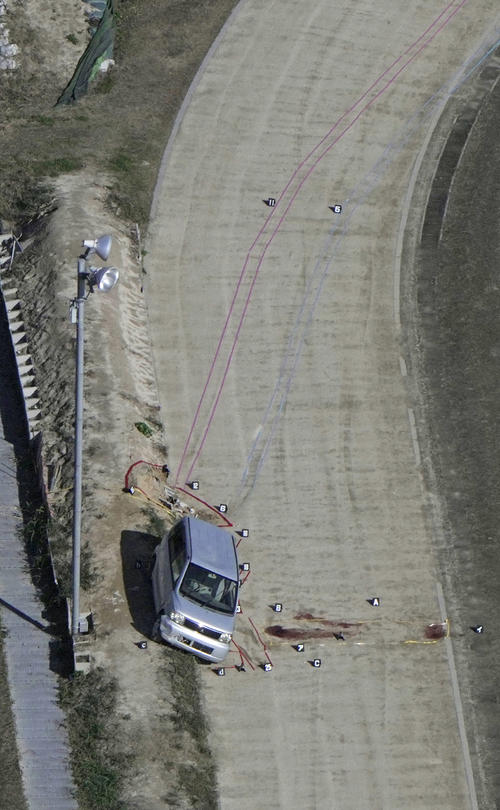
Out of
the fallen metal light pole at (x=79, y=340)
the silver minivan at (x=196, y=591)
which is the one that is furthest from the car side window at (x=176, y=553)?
the fallen metal light pole at (x=79, y=340)

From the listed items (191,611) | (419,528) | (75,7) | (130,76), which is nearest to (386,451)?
(419,528)

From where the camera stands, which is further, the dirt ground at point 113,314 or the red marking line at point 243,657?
the red marking line at point 243,657

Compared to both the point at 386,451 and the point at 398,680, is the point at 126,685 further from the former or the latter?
the point at 386,451

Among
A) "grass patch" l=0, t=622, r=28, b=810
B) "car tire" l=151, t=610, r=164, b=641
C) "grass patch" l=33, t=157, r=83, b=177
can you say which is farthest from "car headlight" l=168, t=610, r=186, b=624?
"grass patch" l=33, t=157, r=83, b=177

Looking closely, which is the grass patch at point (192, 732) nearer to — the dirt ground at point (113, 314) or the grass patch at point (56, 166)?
the dirt ground at point (113, 314)

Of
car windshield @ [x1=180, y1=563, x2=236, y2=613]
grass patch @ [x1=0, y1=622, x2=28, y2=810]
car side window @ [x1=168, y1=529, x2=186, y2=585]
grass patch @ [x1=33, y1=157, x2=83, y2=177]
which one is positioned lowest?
grass patch @ [x1=0, y1=622, x2=28, y2=810]

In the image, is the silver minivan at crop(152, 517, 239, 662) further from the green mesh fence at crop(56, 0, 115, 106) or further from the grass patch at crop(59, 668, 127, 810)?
the green mesh fence at crop(56, 0, 115, 106)
